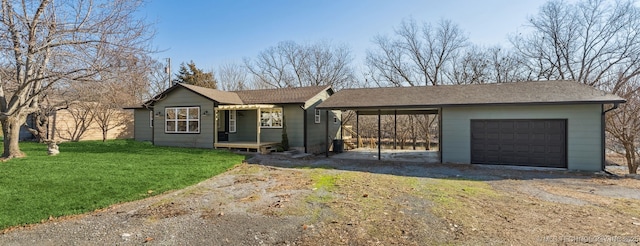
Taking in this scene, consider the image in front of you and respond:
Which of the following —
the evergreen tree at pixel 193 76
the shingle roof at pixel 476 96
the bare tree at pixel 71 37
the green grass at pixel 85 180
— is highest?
the evergreen tree at pixel 193 76

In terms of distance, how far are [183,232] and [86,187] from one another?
3.67m

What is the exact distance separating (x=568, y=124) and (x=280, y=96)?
38.1 ft

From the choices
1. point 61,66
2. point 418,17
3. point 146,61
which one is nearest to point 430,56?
point 418,17

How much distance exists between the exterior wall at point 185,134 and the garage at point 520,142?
1087 centimetres

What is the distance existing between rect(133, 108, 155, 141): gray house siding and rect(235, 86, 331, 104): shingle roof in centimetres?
573

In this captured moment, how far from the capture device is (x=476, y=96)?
11016 millimetres

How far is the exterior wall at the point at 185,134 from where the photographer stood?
14.0 m

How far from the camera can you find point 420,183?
743cm

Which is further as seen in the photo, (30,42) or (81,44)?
(81,44)

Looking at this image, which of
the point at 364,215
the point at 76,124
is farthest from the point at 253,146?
the point at 76,124

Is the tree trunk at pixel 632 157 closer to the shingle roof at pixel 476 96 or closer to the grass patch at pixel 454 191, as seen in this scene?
the shingle roof at pixel 476 96

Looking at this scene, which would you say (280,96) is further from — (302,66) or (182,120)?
(302,66)

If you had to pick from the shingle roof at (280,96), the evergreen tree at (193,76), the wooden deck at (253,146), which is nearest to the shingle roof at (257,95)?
the shingle roof at (280,96)

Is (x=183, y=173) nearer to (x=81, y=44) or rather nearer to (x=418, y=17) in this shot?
(x=81, y=44)
